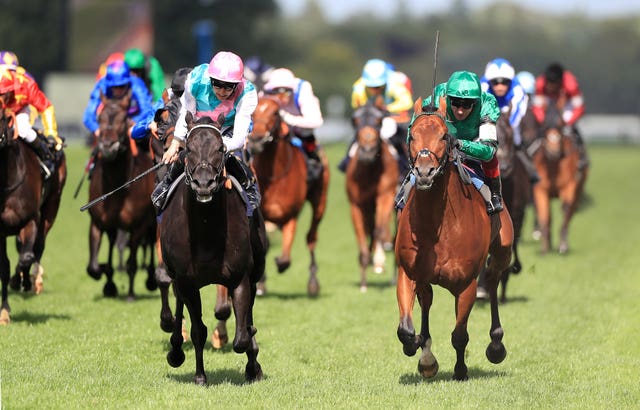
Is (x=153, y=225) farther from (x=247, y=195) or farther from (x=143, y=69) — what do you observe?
(x=247, y=195)

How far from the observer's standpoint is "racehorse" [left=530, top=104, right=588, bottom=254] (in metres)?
19.5

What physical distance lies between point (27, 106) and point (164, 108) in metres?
2.18

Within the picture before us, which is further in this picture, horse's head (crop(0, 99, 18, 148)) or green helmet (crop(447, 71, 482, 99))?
horse's head (crop(0, 99, 18, 148))

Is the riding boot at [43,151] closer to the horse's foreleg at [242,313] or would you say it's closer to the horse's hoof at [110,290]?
the horse's hoof at [110,290]

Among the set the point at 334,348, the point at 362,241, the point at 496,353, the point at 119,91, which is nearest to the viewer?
the point at 496,353

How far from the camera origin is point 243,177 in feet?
29.9

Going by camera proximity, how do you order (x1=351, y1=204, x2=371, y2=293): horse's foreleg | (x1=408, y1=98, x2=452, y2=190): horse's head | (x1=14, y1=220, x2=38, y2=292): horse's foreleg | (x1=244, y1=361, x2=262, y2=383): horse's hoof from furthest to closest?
Answer: (x1=351, y1=204, x2=371, y2=293): horse's foreleg
(x1=14, y1=220, x2=38, y2=292): horse's foreleg
(x1=244, y1=361, x2=262, y2=383): horse's hoof
(x1=408, y1=98, x2=452, y2=190): horse's head

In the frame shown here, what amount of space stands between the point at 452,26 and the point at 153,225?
113624mm

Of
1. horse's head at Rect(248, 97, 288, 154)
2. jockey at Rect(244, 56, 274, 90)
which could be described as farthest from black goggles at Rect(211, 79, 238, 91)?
jockey at Rect(244, 56, 274, 90)

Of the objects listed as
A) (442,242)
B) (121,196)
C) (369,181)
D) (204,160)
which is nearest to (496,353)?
(442,242)

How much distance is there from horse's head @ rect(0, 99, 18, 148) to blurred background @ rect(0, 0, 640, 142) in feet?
88.3

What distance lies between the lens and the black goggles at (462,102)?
9392 mm

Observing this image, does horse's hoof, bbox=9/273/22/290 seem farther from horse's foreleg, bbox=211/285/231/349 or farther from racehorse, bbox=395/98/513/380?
racehorse, bbox=395/98/513/380

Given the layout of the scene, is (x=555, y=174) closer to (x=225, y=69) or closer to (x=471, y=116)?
(x=471, y=116)
